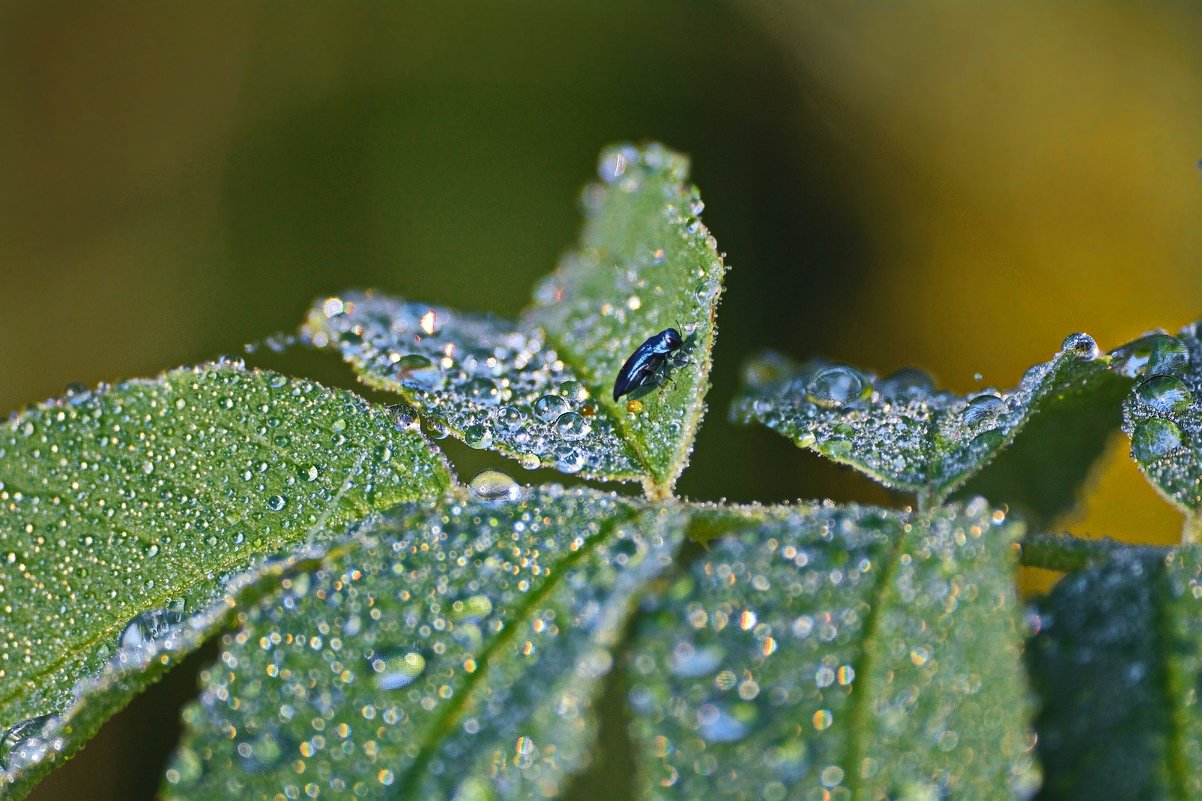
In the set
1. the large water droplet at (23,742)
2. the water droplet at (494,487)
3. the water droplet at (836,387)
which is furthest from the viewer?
the water droplet at (836,387)

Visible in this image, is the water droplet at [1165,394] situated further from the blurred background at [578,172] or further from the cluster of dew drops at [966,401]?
the blurred background at [578,172]

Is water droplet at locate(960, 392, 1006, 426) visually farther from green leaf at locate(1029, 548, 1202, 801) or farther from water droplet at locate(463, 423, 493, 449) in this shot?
water droplet at locate(463, 423, 493, 449)

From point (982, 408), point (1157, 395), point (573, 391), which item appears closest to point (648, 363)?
point (573, 391)

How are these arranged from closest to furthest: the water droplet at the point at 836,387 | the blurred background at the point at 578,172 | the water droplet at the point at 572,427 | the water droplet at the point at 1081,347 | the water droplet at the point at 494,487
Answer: the water droplet at the point at 494,487 < the water droplet at the point at 1081,347 < the water droplet at the point at 572,427 < the water droplet at the point at 836,387 < the blurred background at the point at 578,172

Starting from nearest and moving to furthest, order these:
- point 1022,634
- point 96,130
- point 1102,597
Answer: point 1022,634, point 1102,597, point 96,130

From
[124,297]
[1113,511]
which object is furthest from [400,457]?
[124,297]

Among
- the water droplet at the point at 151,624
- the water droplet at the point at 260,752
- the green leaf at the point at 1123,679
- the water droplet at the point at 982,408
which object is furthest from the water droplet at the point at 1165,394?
the water droplet at the point at 151,624

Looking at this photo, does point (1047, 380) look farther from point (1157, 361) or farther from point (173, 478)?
point (173, 478)
